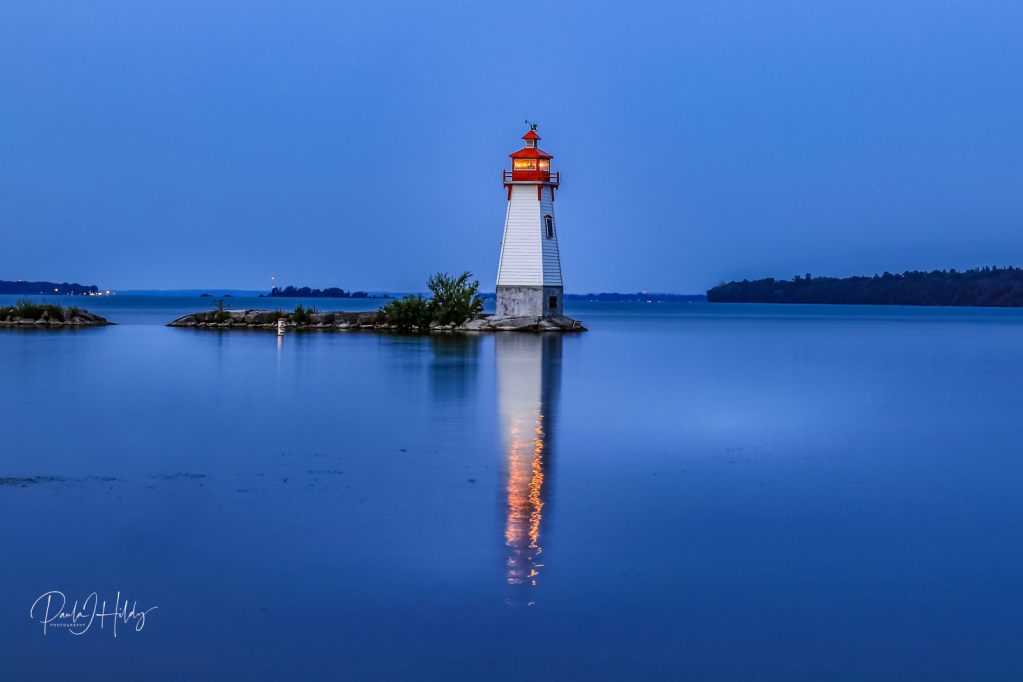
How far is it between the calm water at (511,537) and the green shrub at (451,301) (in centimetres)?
2817

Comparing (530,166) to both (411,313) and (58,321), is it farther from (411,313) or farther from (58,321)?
(58,321)

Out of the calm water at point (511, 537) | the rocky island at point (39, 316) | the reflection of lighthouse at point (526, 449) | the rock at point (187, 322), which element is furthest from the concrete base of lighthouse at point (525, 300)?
the calm water at point (511, 537)

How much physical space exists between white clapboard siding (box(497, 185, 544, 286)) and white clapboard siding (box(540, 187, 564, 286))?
0.24 m

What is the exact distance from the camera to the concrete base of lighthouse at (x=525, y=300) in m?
44.2

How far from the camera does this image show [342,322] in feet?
167

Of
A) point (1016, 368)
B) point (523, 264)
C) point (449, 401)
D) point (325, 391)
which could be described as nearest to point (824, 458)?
point (449, 401)

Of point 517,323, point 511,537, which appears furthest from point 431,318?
point 511,537

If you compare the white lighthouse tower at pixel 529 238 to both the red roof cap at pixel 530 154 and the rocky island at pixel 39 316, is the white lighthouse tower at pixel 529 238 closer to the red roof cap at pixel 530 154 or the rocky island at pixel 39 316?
the red roof cap at pixel 530 154

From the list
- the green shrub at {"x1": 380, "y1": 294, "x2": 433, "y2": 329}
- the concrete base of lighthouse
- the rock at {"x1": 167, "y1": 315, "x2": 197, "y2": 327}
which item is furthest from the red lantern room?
the rock at {"x1": 167, "y1": 315, "x2": 197, "y2": 327}

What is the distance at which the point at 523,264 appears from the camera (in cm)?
4334

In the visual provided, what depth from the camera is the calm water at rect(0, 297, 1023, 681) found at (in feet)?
19.2

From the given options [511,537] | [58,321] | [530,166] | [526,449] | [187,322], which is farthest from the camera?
[187,322]

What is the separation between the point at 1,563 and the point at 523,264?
120 ft

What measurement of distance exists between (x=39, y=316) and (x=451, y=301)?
21.6 meters
